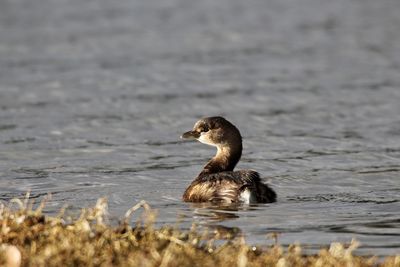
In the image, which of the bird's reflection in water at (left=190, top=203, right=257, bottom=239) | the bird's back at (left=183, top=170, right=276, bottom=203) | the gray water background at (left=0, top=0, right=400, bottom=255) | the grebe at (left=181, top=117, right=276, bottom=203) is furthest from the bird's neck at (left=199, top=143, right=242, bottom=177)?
the bird's reflection in water at (left=190, top=203, right=257, bottom=239)

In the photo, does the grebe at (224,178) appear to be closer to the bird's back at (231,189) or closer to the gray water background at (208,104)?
the bird's back at (231,189)

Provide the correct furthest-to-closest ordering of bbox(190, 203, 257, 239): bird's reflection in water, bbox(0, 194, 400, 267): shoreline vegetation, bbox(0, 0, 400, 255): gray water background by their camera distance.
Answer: bbox(0, 0, 400, 255): gray water background
bbox(190, 203, 257, 239): bird's reflection in water
bbox(0, 194, 400, 267): shoreline vegetation

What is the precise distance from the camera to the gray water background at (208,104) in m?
12.5

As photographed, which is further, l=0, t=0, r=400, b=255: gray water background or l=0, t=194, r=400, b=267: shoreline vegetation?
l=0, t=0, r=400, b=255: gray water background

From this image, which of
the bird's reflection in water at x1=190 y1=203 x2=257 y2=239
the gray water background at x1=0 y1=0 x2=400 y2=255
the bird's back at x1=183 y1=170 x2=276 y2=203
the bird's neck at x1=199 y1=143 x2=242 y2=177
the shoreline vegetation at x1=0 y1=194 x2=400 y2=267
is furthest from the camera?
the bird's neck at x1=199 y1=143 x2=242 y2=177

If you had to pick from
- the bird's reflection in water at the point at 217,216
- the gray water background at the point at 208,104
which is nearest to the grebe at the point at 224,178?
the bird's reflection in water at the point at 217,216

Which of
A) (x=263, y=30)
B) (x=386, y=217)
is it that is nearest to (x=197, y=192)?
(x=386, y=217)

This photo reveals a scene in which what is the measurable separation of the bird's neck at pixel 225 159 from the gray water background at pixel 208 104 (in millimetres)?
451

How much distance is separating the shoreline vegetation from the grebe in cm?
282

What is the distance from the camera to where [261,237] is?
10.3 m

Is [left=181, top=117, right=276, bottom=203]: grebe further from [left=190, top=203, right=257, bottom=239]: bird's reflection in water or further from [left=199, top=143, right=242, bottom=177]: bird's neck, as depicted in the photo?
[left=190, top=203, right=257, bottom=239]: bird's reflection in water

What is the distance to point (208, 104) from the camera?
19.1m

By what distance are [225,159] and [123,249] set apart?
5141 mm

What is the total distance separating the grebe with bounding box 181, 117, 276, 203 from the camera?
40.4ft
